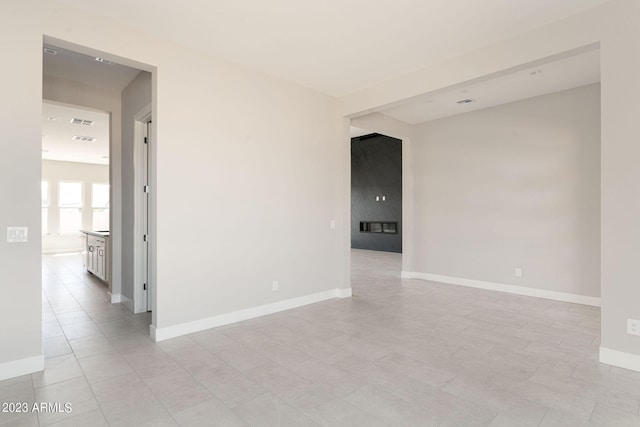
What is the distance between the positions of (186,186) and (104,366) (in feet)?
5.67

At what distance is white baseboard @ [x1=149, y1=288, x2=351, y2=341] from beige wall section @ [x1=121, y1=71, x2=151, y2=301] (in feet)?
4.34

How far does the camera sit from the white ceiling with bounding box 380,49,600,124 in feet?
12.9

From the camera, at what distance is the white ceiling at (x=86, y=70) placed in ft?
12.1

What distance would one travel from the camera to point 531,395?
2.29 metres

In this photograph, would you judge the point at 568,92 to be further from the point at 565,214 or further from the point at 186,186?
the point at 186,186

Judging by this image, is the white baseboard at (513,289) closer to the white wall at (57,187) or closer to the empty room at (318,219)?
the empty room at (318,219)

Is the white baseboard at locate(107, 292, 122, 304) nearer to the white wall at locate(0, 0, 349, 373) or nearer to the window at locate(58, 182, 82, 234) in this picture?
the white wall at locate(0, 0, 349, 373)

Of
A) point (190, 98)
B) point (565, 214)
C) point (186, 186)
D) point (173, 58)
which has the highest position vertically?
point (173, 58)

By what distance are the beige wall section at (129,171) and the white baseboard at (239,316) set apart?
1.32 m

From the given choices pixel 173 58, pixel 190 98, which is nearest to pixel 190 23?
pixel 173 58

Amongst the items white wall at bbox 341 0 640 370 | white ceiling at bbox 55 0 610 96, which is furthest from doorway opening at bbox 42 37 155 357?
white wall at bbox 341 0 640 370

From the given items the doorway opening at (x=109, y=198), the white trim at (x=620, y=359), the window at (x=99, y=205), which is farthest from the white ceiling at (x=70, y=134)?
the white trim at (x=620, y=359)

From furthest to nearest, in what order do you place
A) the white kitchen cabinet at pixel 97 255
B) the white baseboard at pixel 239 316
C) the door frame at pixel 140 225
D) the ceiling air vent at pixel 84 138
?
the ceiling air vent at pixel 84 138 < the white kitchen cabinet at pixel 97 255 < the door frame at pixel 140 225 < the white baseboard at pixel 239 316

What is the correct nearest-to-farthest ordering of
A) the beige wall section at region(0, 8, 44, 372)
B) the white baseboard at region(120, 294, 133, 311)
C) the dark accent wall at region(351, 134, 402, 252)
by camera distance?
1. the beige wall section at region(0, 8, 44, 372)
2. the white baseboard at region(120, 294, 133, 311)
3. the dark accent wall at region(351, 134, 402, 252)
